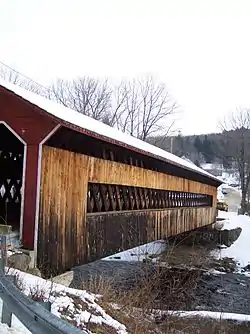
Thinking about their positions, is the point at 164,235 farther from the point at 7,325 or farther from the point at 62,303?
the point at 7,325

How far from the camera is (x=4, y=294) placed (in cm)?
295

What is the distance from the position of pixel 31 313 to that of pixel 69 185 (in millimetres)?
5529

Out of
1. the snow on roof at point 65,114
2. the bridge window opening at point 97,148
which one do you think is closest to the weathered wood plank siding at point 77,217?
the bridge window opening at point 97,148

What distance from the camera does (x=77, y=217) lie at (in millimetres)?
8352

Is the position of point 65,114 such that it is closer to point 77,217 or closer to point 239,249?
point 77,217

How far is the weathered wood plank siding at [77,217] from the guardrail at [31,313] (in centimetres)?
405

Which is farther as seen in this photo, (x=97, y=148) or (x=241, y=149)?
(x=241, y=149)

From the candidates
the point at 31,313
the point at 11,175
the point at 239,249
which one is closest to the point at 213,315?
the point at 11,175

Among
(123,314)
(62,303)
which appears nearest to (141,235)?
(123,314)

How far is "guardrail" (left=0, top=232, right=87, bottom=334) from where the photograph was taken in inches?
81.6

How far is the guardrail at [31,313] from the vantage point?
207 centimetres

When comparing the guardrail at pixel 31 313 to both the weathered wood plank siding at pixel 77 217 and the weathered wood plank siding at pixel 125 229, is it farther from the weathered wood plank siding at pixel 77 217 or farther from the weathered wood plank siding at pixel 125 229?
the weathered wood plank siding at pixel 125 229

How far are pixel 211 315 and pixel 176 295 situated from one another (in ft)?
7.53

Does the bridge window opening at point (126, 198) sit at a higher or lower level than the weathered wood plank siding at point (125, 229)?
higher
